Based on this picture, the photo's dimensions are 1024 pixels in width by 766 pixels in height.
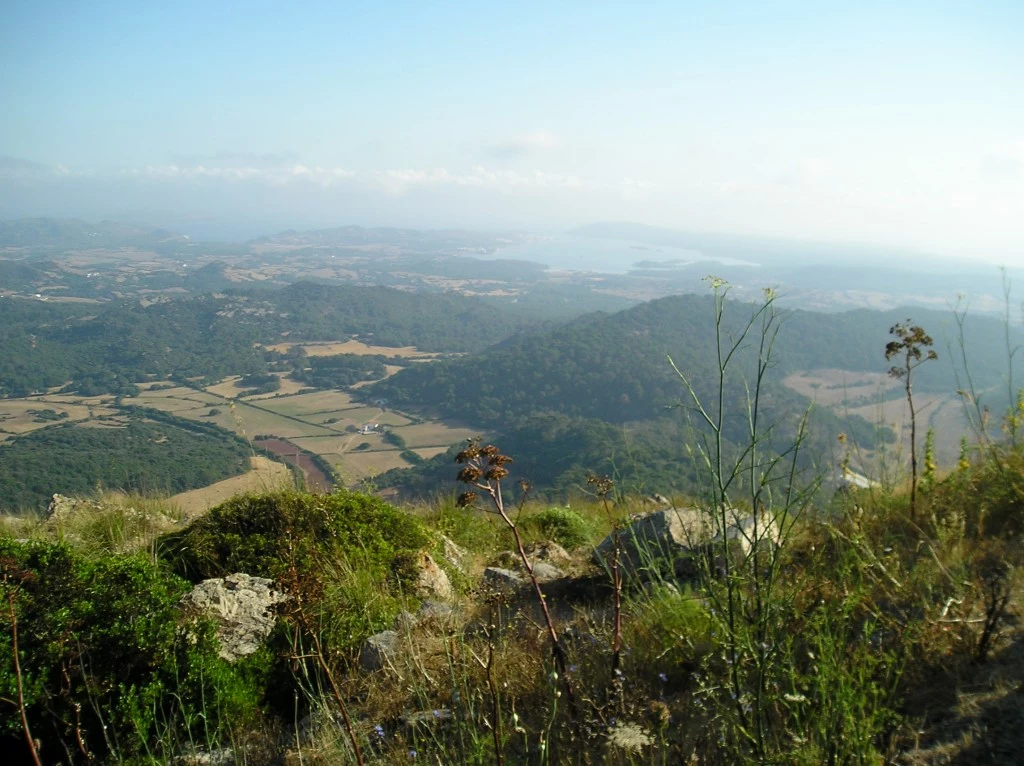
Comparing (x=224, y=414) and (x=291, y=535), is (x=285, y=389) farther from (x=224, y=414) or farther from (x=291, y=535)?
(x=291, y=535)

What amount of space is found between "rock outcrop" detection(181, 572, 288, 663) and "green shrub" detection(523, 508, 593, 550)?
3.06m

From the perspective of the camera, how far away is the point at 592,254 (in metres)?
155

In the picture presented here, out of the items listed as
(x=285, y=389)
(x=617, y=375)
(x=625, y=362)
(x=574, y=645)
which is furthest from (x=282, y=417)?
(x=574, y=645)

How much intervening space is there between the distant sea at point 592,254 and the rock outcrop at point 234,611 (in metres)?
93.6

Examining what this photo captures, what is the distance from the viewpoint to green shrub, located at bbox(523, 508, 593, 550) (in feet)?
20.5

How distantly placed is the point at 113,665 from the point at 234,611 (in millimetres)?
721

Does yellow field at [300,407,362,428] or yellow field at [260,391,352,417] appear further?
yellow field at [260,391,352,417]

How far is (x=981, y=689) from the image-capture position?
2246mm

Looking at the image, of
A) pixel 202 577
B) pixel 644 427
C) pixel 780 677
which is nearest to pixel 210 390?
pixel 644 427

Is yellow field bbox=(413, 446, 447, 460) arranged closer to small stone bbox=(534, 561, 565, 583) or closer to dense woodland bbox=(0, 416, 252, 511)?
dense woodland bbox=(0, 416, 252, 511)

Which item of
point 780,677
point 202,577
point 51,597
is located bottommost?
point 202,577

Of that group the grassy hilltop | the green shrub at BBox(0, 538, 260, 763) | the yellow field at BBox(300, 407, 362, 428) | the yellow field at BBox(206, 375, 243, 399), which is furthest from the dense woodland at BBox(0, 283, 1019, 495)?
the green shrub at BBox(0, 538, 260, 763)

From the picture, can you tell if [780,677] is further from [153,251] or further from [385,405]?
[153,251]

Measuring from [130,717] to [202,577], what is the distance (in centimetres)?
192
